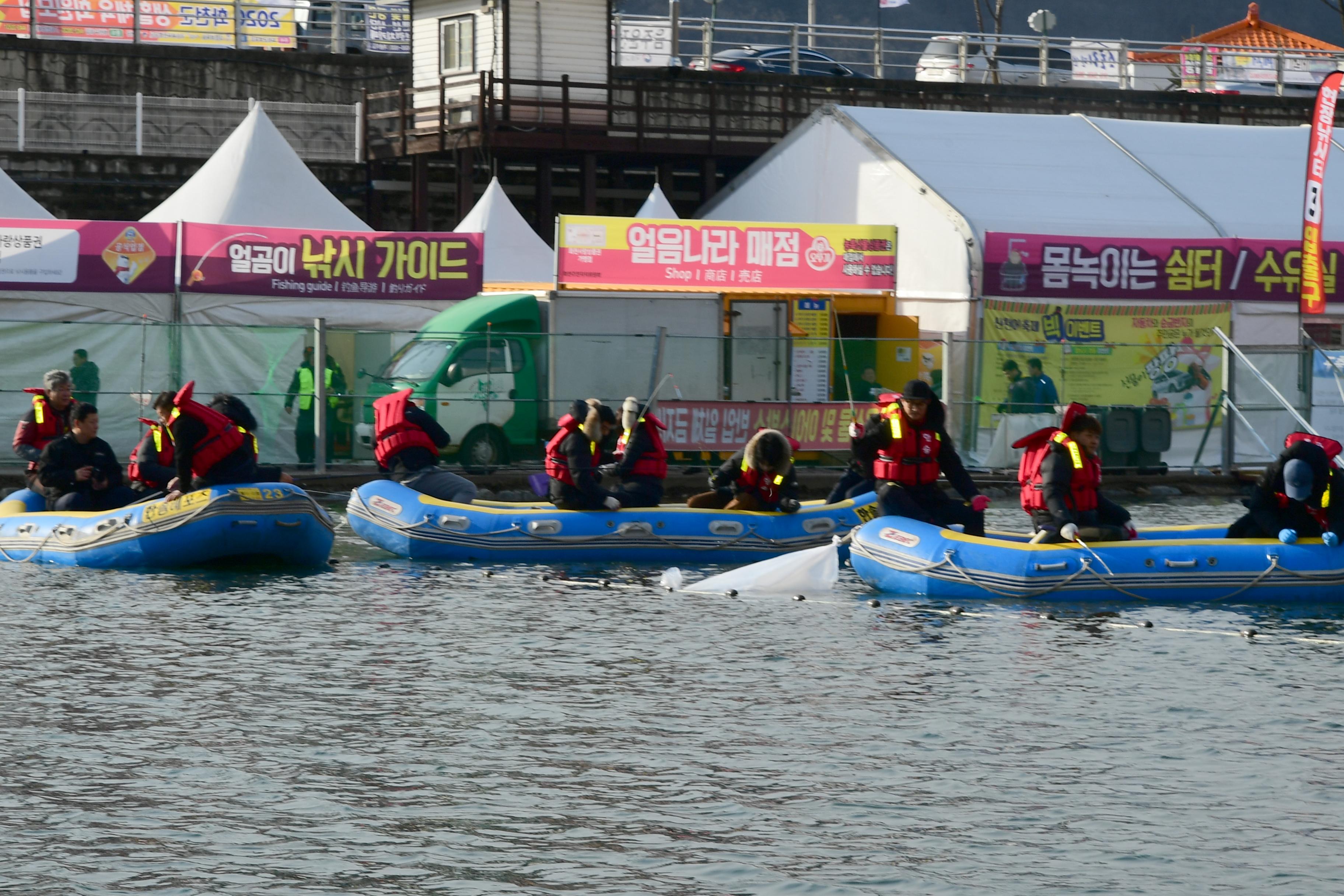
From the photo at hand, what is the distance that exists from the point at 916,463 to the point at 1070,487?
136cm

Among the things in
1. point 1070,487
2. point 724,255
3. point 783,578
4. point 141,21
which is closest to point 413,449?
point 783,578

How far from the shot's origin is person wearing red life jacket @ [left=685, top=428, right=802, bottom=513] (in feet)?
55.1

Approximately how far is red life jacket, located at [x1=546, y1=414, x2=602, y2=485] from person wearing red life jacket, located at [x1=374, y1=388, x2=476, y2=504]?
848 mm

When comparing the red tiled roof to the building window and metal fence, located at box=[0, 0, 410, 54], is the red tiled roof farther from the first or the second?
metal fence, located at box=[0, 0, 410, 54]

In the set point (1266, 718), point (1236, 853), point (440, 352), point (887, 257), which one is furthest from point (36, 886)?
point (887, 257)

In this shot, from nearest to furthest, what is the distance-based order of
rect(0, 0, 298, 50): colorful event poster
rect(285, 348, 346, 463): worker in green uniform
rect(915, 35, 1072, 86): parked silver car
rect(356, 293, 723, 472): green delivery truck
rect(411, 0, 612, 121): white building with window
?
1. rect(285, 348, 346, 463): worker in green uniform
2. rect(356, 293, 723, 472): green delivery truck
3. rect(411, 0, 612, 121): white building with window
4. rect(0, 0, 298, 50): colorful event poster
5. rect(915, 35, 1072, 86): parked silver car

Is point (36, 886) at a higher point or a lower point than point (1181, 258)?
lower

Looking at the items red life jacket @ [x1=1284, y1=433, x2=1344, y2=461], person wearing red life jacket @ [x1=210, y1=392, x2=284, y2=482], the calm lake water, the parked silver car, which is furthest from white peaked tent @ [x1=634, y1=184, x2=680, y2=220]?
red life jacket @ [x1=1284, y1=433, x2=1344, y2=461]

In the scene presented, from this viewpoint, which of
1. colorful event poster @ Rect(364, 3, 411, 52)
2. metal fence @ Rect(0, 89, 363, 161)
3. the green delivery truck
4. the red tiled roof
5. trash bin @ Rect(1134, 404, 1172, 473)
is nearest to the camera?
the green delivery truck

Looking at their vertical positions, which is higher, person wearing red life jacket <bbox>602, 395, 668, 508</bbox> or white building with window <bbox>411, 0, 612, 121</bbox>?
white building with window <bbox>411, 0, 612, 121</bbox>

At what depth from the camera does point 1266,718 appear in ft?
33.0

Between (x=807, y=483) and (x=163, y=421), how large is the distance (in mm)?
9426

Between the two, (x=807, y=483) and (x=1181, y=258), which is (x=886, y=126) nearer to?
(x=1181, y=258)

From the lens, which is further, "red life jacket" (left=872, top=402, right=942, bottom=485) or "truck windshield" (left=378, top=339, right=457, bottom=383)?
"truck windshield" (left=378, top=339, right=457, bottom=383)
